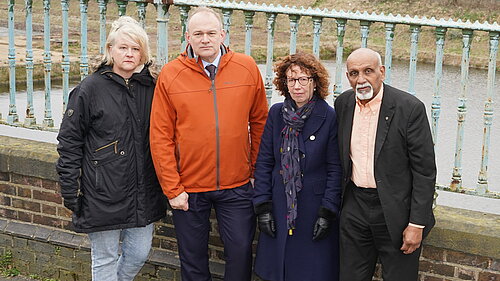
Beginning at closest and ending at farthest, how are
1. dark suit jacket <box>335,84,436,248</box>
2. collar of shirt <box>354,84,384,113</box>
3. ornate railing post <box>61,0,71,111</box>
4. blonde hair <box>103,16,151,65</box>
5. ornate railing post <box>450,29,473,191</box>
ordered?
1. dark suit jacket <box>335,84,436,248</box>
2. collar of shirt <box>354,84,384,113</box>
3. blonde hair <box>103,16,151,65</box>
4. ornate railing post <box>450,29,473,191</box>
5. ornate railing post <box>61,0,71,111</box>

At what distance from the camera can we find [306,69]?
163 inches

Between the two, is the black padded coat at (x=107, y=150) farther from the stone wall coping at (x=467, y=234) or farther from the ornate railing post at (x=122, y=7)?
the stone wall coping at (x=467, y=234)

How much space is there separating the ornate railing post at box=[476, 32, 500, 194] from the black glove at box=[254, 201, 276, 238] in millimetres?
1238

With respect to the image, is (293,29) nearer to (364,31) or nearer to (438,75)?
(364,31)

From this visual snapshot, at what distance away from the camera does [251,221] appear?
4.53 m

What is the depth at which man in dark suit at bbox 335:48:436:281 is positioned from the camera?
12.8ft

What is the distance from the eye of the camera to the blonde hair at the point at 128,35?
4.27 m

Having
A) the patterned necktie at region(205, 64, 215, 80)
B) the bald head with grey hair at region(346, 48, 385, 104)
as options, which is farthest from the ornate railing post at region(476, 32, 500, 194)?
the patterned necktie at region(205, 64, 215, 80)

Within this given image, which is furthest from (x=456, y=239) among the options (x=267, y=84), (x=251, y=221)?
(x=267, y=84)

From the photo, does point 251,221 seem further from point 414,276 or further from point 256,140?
point 414,276

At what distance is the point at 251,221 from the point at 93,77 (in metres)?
1.21

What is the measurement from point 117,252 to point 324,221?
128 cm

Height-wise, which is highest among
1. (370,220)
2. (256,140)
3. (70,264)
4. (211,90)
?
(211,90)

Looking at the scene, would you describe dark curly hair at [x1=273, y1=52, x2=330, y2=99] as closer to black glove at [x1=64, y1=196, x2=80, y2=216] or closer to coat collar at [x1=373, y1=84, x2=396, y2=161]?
coat collar at [x1=373, y1=84, x2=396, y2=161]
